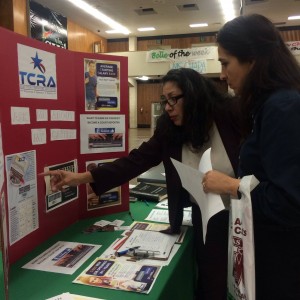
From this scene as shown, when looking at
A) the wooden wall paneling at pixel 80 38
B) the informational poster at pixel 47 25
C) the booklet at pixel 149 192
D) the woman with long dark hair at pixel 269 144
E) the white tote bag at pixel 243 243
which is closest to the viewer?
the woman with long dark hair at pixel 269 144

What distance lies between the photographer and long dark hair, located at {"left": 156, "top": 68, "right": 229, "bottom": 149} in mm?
1513

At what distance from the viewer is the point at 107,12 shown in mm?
10469

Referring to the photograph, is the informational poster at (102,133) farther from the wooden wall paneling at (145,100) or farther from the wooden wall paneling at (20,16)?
the wooden wall paneling at (145,100)

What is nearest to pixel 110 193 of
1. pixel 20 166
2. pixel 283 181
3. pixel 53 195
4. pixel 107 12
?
pixel 53 195

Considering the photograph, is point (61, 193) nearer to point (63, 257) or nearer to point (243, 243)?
point (63, 257)

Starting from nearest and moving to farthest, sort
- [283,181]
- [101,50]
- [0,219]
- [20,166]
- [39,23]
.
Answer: [0,219] < [283,181] < [20,166] < [39,23] < [101,50]

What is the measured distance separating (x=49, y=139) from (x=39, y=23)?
8553 mm

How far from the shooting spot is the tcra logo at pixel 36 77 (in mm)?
1299

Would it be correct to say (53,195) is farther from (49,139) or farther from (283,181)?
(283,181)

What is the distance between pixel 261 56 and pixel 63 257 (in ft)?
3.31

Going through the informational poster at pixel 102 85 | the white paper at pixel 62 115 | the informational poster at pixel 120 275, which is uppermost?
the informational poster at pixel 102 85

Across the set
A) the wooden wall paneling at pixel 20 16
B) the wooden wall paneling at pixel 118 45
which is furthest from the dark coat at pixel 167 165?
the wooden wall paneling at pixel 118 45

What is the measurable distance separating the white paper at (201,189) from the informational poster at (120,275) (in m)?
0.24

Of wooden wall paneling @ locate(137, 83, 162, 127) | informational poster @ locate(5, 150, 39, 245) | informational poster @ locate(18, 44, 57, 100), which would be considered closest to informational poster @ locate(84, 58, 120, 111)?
informational poster @ locate(18, 44, 57, 100)
